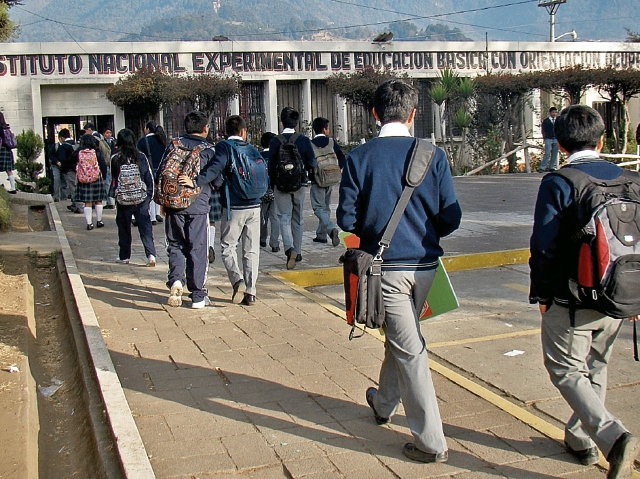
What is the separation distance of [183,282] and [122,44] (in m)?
17.2

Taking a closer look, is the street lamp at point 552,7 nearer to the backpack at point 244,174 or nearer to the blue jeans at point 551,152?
the blue jeans at point 551,152

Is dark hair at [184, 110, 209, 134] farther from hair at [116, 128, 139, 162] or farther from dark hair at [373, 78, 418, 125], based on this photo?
dark hair at [373, 78, 418, 125]

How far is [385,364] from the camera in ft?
13.7

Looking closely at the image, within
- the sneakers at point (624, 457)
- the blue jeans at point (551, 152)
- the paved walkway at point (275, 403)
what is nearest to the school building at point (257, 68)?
the blue jeans at point (551, 152)

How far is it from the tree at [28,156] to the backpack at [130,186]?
10.6 m

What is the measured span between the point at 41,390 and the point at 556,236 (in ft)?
13.5

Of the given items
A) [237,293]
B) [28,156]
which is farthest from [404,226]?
[28,156]

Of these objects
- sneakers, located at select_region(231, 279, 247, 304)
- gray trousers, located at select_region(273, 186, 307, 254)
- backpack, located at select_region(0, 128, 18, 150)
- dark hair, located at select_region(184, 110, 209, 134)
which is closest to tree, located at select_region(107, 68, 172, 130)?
backpack, located at select_region(0, 128, 18, 150)

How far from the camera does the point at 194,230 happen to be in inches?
279

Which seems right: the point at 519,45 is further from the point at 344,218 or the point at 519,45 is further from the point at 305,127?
the point at 344,218

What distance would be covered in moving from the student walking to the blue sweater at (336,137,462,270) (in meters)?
5.80

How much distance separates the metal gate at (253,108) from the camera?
80.7 feet

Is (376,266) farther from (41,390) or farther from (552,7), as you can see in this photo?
(552,7)

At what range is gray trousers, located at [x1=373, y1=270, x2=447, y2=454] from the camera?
380cm
